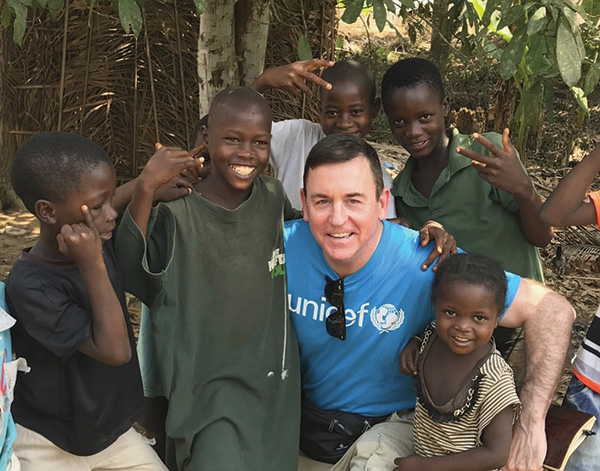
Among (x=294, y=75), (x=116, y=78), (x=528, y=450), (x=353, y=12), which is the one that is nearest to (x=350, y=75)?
(x=294, y=75)

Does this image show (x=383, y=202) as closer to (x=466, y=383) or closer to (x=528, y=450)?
(x=466, y=383)

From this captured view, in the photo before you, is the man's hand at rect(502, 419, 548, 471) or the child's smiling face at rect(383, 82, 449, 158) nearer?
the man's hand at rect(502, 419, 548, 471)

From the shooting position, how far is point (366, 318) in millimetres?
2822

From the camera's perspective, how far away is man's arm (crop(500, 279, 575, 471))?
266 cm

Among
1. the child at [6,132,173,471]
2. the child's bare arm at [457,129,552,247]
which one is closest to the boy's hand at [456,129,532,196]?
the child's bare arm at [457,129,552,247]

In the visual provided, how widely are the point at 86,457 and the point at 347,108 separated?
71.3 inches

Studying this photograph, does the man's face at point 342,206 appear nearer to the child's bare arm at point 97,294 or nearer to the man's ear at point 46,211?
the child's bare arm at point 97,294

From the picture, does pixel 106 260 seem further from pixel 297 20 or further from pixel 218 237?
pixel 297 20

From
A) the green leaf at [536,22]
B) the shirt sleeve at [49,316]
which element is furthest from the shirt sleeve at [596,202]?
the shirt sleeve at [49,316]

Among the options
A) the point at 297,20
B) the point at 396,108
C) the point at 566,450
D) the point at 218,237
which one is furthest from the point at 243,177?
the point at 297,20

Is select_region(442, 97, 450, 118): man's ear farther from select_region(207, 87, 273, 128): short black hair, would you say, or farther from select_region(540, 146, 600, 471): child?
select_region(207, 87, 273, 128): short black hair

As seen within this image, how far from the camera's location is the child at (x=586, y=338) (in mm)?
2775

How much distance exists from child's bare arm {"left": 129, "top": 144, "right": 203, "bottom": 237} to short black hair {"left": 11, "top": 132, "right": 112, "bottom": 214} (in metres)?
0.17

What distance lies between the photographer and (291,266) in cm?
293
